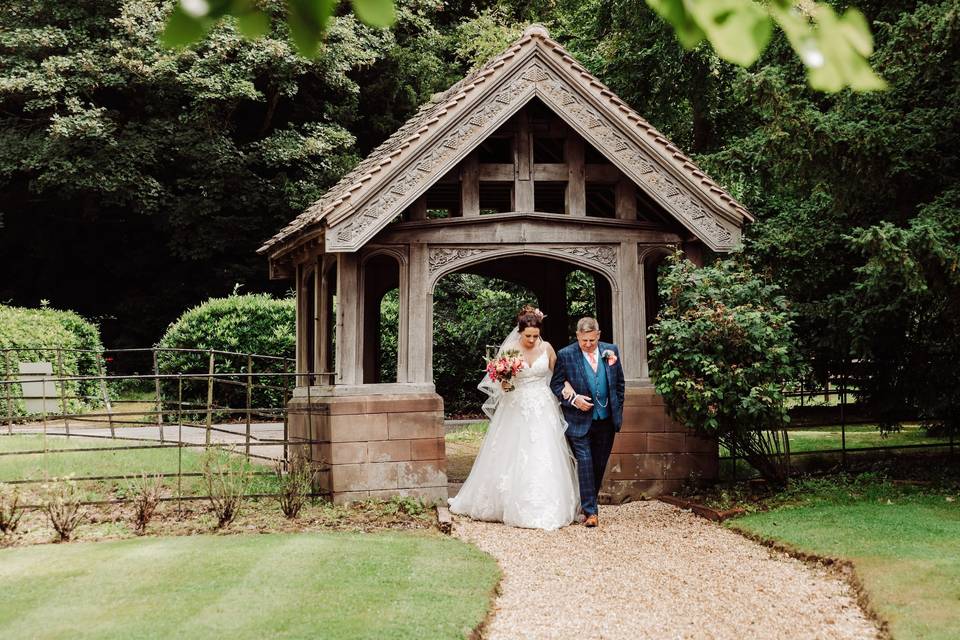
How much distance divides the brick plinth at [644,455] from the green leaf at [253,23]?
9.21 meters

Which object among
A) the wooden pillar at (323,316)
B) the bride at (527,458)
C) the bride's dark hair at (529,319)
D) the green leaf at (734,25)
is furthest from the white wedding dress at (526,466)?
the green leaf at (734,25)

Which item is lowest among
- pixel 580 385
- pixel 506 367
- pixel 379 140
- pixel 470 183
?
pixel 580 385

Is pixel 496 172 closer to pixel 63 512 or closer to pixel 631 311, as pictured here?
pixel 631 311

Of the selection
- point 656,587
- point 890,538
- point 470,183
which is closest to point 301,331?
point 470,183

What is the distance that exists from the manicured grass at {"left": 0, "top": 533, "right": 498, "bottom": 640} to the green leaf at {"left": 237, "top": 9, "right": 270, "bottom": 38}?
13.4ft

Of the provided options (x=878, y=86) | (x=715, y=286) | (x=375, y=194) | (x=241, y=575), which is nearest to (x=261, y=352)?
(x=375, y=194)

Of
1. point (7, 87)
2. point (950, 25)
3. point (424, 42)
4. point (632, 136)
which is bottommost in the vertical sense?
point (632, 136)

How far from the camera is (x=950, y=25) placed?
361 inches

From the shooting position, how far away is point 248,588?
6.45 m

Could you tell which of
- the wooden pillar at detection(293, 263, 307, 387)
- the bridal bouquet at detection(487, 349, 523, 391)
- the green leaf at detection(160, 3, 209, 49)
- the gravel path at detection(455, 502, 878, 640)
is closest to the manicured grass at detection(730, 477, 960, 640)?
the gravel path at detection(455, 502, 878, 640)

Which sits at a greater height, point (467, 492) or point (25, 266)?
point (25, 266)

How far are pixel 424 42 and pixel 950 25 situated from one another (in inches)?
776

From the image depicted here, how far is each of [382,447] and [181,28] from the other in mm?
8589

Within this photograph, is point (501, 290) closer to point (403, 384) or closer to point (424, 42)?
point (424, 42)
